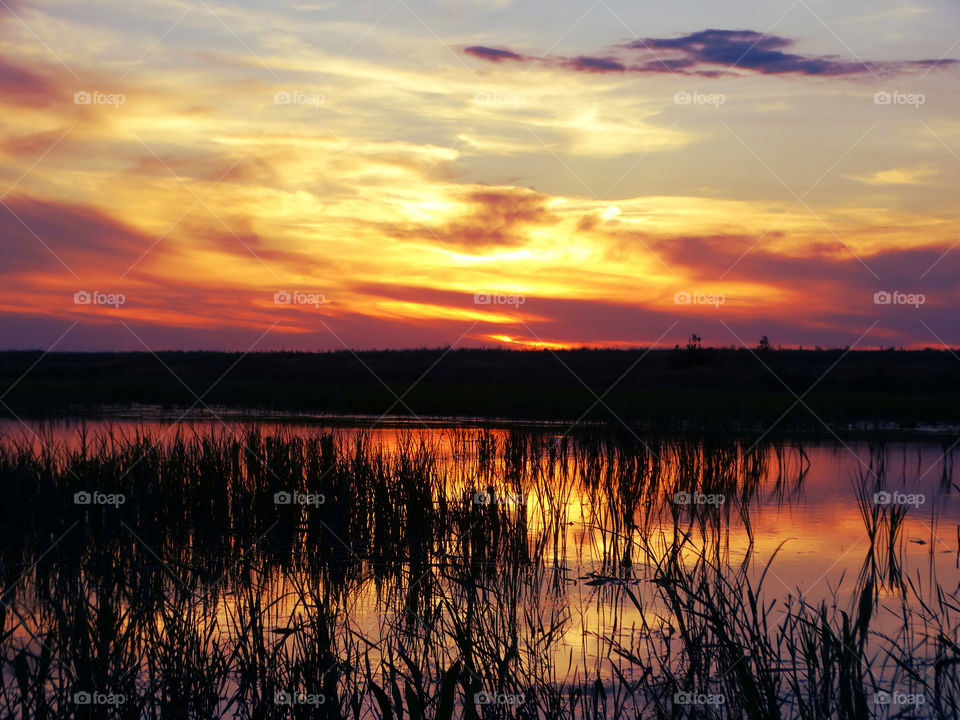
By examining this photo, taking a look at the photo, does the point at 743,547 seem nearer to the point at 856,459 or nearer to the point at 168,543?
the point at 168,543

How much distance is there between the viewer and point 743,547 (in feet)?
26.5

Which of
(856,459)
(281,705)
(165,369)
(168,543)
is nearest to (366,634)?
(281,705)

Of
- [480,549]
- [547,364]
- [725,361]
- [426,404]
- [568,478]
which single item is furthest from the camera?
[547,364]

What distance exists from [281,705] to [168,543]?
4512mm

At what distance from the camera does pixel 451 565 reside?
711cm

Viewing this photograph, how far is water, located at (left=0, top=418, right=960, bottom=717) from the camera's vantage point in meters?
4.36

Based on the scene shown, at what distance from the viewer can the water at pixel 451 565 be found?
4.36m

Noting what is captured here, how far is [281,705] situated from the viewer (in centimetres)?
386

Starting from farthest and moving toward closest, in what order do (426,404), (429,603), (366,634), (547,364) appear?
(547,364) < (426,404) < (429,603) < (366,634)

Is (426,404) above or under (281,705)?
above

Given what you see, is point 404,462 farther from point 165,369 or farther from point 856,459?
point 165,369

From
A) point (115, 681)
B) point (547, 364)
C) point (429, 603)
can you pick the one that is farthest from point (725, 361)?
point (115, 681)

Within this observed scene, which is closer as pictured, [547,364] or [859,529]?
[859,529]

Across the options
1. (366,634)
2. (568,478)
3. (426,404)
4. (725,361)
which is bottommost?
(366,634)
